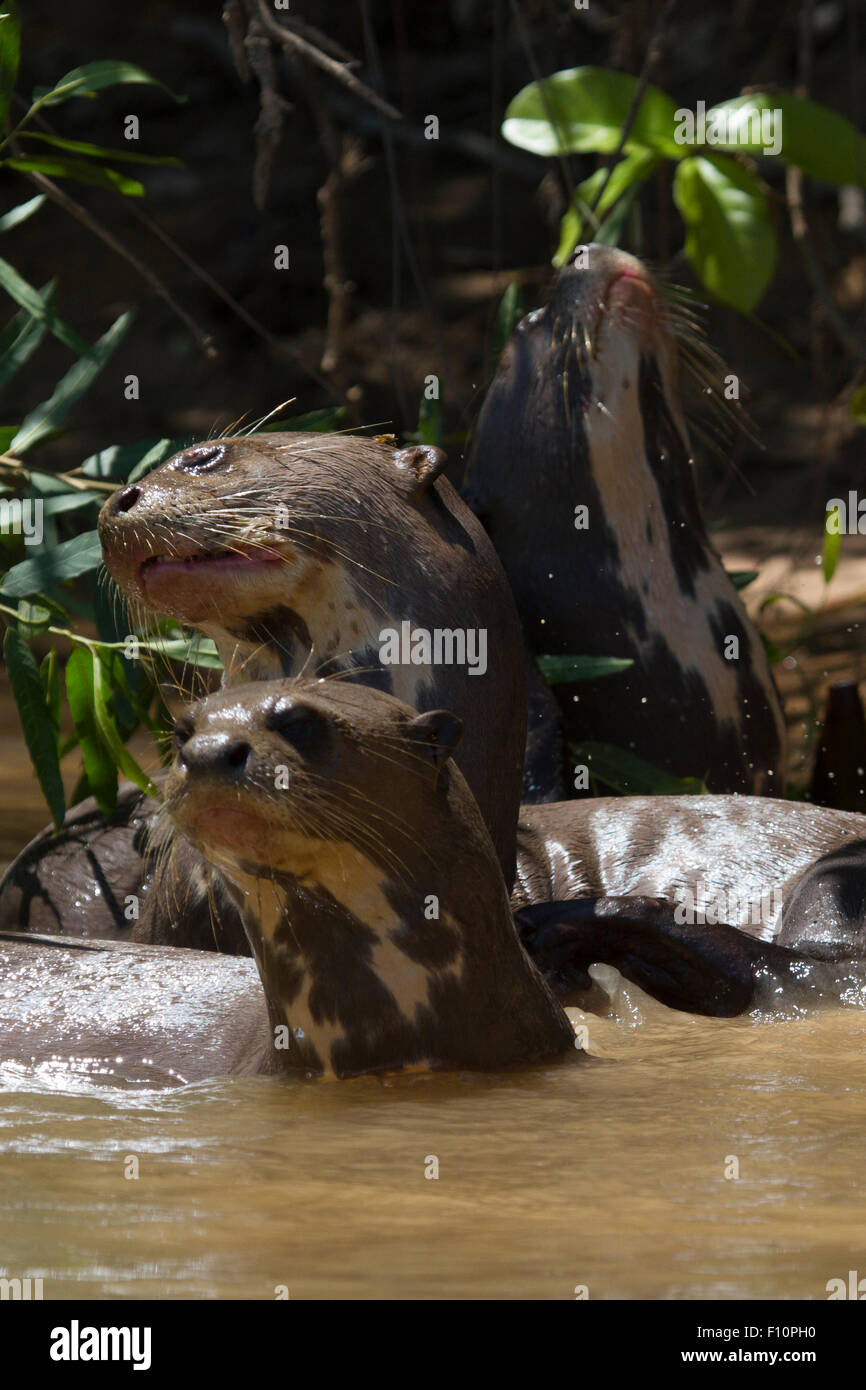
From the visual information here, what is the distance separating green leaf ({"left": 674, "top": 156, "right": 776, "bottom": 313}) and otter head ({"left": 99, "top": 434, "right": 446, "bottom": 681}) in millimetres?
1912

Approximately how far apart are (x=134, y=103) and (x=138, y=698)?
892 cm

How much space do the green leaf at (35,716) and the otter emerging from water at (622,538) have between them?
111cm

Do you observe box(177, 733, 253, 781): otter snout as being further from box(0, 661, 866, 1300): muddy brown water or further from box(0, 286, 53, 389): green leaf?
box(0, 286, 53, 389): green leaf

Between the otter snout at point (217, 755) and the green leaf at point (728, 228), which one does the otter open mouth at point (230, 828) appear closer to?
the otter snout at point (217, 755)

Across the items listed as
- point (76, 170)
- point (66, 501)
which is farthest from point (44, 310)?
point (66, 501)

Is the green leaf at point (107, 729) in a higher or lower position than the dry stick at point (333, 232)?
lower

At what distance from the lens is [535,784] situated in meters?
4.12

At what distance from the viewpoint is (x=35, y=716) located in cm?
360

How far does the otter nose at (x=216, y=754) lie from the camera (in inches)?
91.6

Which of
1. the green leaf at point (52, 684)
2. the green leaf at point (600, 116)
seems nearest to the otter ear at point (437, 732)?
the green leaf at point (52, 684)

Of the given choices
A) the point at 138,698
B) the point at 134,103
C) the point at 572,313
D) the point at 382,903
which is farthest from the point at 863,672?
the point at 134,103

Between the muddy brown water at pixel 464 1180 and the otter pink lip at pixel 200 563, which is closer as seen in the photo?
the muddy brown water at pixel 464 1180

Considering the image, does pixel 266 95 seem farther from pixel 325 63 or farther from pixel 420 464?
pixel 420 464
